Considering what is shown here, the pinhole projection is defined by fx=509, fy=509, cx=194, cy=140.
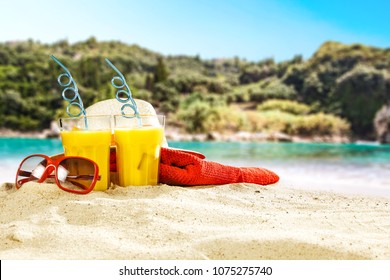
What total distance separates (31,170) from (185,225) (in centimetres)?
82

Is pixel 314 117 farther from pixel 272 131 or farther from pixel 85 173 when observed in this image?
pixel 85 173

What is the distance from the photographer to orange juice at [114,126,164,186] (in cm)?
195

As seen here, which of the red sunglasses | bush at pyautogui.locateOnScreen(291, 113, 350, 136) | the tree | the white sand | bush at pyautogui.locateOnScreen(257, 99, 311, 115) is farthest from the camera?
bush at pyautogui.locateOnScreen(257, 99, 311, 115)

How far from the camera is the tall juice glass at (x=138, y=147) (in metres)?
1.95

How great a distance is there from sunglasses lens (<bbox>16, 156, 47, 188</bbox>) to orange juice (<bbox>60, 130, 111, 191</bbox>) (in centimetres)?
12

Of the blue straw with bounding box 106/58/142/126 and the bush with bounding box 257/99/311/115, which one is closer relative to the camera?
the blue straw with bounding box 106/58/142/126

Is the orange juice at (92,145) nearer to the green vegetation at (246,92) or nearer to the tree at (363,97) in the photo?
the green vegetation at (246,92)

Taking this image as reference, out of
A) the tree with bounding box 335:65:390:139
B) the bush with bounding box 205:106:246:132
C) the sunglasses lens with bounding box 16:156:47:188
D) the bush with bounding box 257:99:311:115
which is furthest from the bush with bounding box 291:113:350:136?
the sunglasses lens with bounding box 16:156:47:188

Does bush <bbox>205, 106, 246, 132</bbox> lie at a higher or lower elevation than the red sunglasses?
lower

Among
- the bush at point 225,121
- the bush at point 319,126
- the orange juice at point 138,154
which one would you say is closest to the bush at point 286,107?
the bush at point 319,126

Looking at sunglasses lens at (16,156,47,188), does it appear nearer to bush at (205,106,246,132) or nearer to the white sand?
the white sand

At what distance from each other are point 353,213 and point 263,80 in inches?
976

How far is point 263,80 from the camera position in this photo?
85.8ft

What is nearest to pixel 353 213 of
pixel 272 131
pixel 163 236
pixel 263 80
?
pixel 163 236
